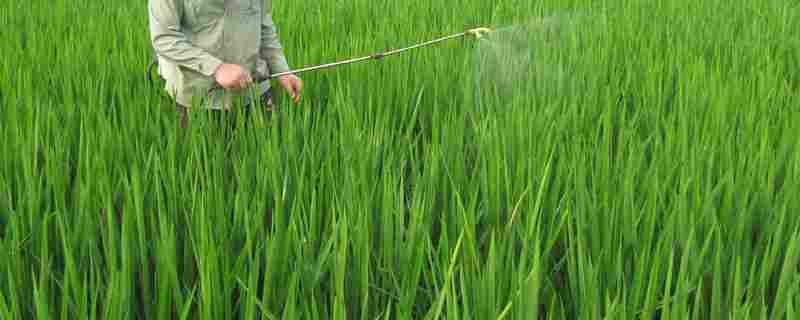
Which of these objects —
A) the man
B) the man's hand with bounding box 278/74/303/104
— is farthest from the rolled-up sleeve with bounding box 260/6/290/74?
the man's hand with bounding box 278/74/303/104

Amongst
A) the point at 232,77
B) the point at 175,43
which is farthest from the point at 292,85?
the point at 175,43

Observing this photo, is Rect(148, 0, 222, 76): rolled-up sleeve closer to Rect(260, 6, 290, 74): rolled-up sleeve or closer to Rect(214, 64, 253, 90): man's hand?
Rect(214, 64, 253, 90): man's hand

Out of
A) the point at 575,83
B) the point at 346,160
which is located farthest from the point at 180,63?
the point at 575,83

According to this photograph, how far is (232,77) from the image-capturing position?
1.67 meters

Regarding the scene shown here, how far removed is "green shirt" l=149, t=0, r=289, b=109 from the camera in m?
1.73

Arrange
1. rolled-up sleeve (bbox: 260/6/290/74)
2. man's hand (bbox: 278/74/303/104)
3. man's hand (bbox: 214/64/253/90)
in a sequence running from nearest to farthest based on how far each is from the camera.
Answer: man's hand (bbox: 214/64/253/90), man's hand (bbox: 278/74/303/104), rolled-up sleeve (bbox: 260/6/290/74)

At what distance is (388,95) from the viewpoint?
6.49 feet

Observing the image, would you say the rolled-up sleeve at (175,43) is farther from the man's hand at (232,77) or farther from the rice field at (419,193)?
the rice field at (419,193)

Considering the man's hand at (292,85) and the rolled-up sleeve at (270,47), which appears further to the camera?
the rolled-up sleeve at (270,47)

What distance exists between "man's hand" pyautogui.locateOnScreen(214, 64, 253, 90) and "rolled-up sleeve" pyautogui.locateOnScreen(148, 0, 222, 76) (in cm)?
3

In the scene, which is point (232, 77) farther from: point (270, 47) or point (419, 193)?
point (419, 193)

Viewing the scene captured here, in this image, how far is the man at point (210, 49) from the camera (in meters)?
1.72

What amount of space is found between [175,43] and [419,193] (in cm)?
101

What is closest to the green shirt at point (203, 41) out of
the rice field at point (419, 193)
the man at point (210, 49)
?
the man at point (210, 49)
